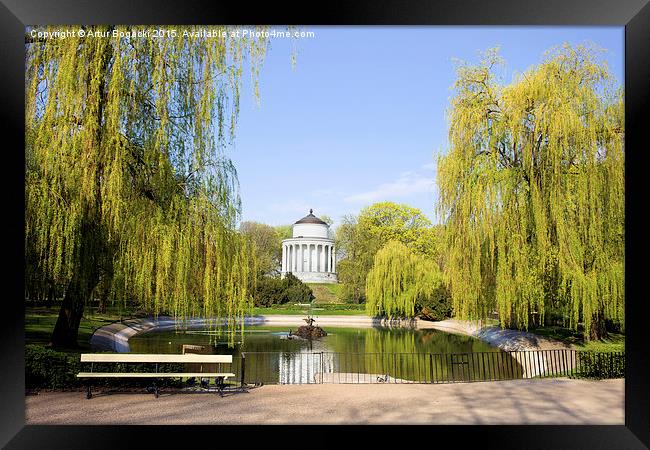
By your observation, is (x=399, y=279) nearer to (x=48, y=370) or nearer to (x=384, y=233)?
(x=384, y=233)

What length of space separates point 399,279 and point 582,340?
8.56m

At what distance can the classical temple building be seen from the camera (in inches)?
1615

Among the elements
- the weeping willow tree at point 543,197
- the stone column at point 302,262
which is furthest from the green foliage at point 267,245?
the weeping willow tree at point 543,197

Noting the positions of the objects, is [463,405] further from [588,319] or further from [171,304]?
[588,319]

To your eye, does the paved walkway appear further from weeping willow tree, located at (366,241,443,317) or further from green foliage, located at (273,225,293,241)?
green foliage, located at (273,225,293,241)

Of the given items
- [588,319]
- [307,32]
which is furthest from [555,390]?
[307,32]

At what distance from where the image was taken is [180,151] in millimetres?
8258

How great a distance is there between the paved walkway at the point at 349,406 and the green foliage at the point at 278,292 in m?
21.0

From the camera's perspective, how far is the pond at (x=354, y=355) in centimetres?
1071

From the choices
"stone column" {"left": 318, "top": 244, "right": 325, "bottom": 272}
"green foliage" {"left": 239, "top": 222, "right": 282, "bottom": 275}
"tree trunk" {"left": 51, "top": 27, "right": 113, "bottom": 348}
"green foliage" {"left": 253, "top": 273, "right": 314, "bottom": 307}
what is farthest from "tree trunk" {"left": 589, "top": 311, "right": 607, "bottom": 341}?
"stone column" {"left": 318, "top": 244, "right": 325, "bottom": 272}

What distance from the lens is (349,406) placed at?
264 inches

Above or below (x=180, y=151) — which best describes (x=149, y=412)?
below
